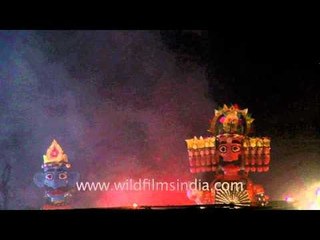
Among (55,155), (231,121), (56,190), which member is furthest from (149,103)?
(56,190)

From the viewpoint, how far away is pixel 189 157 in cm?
294

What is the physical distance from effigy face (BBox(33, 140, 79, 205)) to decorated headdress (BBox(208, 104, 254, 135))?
0.81 meters

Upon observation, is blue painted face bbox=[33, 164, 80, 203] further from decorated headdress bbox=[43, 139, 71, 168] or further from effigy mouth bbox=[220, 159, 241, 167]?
effigy mouth bbox=[220, 159, 241, 167]

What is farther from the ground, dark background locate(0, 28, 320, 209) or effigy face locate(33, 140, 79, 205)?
dark background locate(0, 28, 320, 209)

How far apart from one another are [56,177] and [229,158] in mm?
953

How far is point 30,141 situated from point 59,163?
0.66 feet

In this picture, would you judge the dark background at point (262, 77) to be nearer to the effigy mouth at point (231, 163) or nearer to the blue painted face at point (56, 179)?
the effigy mouth at point (231, 163)

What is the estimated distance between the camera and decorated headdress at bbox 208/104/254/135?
2943mm

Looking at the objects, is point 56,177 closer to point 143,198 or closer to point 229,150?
point 143,198

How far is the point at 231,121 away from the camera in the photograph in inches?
116

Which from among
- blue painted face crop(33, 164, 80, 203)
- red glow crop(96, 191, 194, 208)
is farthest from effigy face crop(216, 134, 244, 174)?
blue painted face crop(33, 164, 80, 203)

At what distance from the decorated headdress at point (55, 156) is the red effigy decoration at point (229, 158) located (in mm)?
683
